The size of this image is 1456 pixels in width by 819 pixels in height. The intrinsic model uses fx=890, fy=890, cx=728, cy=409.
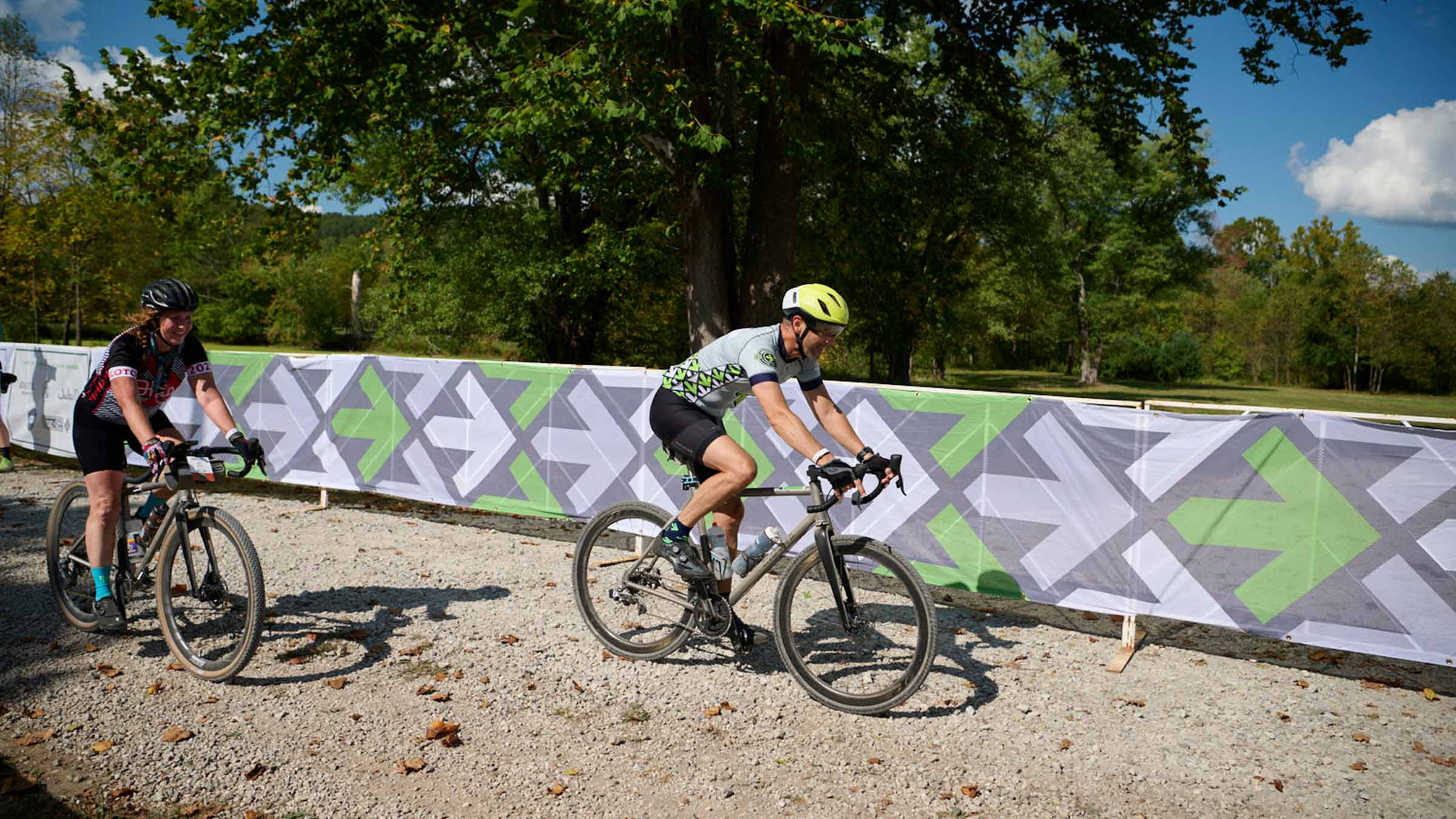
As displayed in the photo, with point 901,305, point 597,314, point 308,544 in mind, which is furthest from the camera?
point 597,314

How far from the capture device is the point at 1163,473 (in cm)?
607

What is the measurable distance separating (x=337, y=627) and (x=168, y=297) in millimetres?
2304

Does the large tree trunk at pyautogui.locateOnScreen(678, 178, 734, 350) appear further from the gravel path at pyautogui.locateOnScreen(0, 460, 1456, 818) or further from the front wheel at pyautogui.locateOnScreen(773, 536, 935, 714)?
the front wheel at pyautogui.locateOnScreen(773, 536, 935, 714)

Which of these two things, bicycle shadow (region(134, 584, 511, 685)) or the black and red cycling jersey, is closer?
the black and red cycling jersey

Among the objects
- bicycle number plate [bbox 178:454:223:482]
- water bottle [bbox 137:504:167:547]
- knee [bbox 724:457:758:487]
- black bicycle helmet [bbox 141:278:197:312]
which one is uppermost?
black bicycle helmet [bbox 141:278:197:312]

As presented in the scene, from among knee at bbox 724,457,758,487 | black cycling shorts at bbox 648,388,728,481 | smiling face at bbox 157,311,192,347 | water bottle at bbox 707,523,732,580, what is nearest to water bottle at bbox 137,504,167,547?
smiling face at bbox 157,311,192,347

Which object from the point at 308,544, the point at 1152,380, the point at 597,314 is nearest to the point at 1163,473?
the point at 308,544

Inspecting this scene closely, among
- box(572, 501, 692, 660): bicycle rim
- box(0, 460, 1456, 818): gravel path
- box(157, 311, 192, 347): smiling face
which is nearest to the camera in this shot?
box(0, 460, 1456, 818): gravel path

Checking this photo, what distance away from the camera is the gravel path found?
386 cm

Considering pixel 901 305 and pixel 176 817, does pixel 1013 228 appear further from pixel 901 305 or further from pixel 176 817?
pixel 176 817

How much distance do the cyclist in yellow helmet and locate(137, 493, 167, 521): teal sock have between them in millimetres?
2842

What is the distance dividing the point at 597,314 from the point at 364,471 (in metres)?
18.2

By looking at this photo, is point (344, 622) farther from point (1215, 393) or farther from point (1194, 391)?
point (1194, 391)

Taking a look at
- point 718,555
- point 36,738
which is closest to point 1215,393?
point 718,555
